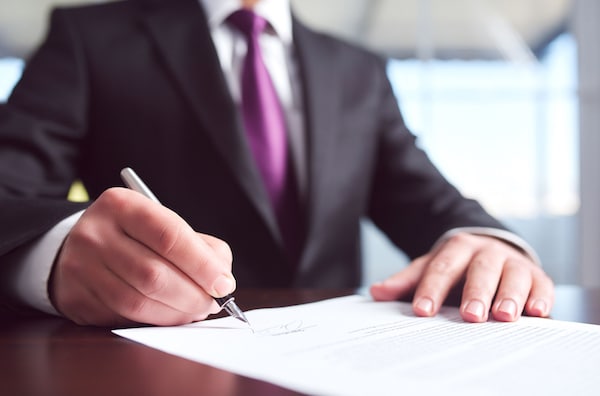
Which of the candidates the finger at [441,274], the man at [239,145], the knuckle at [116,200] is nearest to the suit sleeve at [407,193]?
the man at [239,145]

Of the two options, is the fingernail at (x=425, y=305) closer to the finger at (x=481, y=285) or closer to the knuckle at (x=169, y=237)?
the finger at (x=481, y=285)

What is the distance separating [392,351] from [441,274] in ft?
0.77

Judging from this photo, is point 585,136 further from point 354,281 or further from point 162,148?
point 162,148

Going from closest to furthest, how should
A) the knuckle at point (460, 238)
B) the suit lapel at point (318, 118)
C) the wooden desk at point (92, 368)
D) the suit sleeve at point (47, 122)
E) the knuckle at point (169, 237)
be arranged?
the wooden desk at point (92, 368)
the knuckle at point (169, 237)
the knuckle at point (460, 238)
the suit sleeve at point (47, 122)
the suit lapel at point (318, 118)

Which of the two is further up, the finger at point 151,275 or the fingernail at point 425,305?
the finger at point 151,275

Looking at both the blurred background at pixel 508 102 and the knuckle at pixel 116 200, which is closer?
the knuckle at pixel 116 200

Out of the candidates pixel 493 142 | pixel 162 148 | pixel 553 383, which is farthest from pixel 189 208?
pixel 493 142

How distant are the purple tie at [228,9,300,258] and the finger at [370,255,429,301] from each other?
314 mm

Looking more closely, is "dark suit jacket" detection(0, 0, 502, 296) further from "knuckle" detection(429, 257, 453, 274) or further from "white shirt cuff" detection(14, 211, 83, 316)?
"white shirt cuff" detection(14, 211, 83, 316)

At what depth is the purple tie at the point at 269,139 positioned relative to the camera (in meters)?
0.93

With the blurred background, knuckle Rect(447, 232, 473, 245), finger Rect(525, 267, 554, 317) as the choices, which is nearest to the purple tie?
knuckle Rect(447, 232, 473, 245)

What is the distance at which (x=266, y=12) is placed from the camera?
3.36 feet

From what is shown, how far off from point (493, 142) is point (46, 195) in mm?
2773

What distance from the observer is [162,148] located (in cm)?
91
